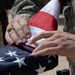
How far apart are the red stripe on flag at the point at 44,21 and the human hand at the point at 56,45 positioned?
194 mm

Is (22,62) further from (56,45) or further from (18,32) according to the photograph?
(18,32)

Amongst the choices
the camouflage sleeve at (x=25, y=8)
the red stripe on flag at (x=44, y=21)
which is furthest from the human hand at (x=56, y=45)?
the camouflage sleeve at (x=25, y=8)

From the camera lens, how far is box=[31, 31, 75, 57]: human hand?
1038 millimetres

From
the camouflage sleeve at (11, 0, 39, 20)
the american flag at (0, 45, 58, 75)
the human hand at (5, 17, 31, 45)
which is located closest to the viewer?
the american flag at (0, 45, 58, 75)

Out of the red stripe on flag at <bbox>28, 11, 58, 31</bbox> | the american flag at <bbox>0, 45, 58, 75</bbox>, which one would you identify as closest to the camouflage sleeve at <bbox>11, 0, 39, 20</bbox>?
the red stripe on flag at <bbox>28, 11, 58, 31</bbox>

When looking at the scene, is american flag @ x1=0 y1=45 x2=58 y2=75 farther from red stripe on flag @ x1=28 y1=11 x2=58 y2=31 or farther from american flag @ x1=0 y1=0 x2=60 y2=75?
red stripe on flag @ x1=28 y1=11 x2=58 y2=31

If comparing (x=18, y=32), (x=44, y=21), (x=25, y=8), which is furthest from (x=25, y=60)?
(x=25, y=8)

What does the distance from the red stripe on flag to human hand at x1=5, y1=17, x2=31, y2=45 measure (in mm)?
52

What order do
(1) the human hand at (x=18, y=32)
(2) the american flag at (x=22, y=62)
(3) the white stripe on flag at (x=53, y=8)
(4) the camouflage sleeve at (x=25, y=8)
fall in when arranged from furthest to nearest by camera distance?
(4) the camouflage sleeve at (x=25, y=8) → (3) the white stripe on flag at (x=53, y=8) → (1) the human hand at (x=18, y=32) → (2) the american flag at (x=22, y=62)

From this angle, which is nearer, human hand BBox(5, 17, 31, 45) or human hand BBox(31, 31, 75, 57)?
human hand BBox(31, 31, 75, 57)

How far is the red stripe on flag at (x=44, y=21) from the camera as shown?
1296 millimetres

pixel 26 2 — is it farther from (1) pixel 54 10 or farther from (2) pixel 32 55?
(2) pixel 32 55

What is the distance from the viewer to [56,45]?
1052mm

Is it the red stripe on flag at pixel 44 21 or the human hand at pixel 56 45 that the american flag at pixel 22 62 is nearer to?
the human hand at pixel 56 45
